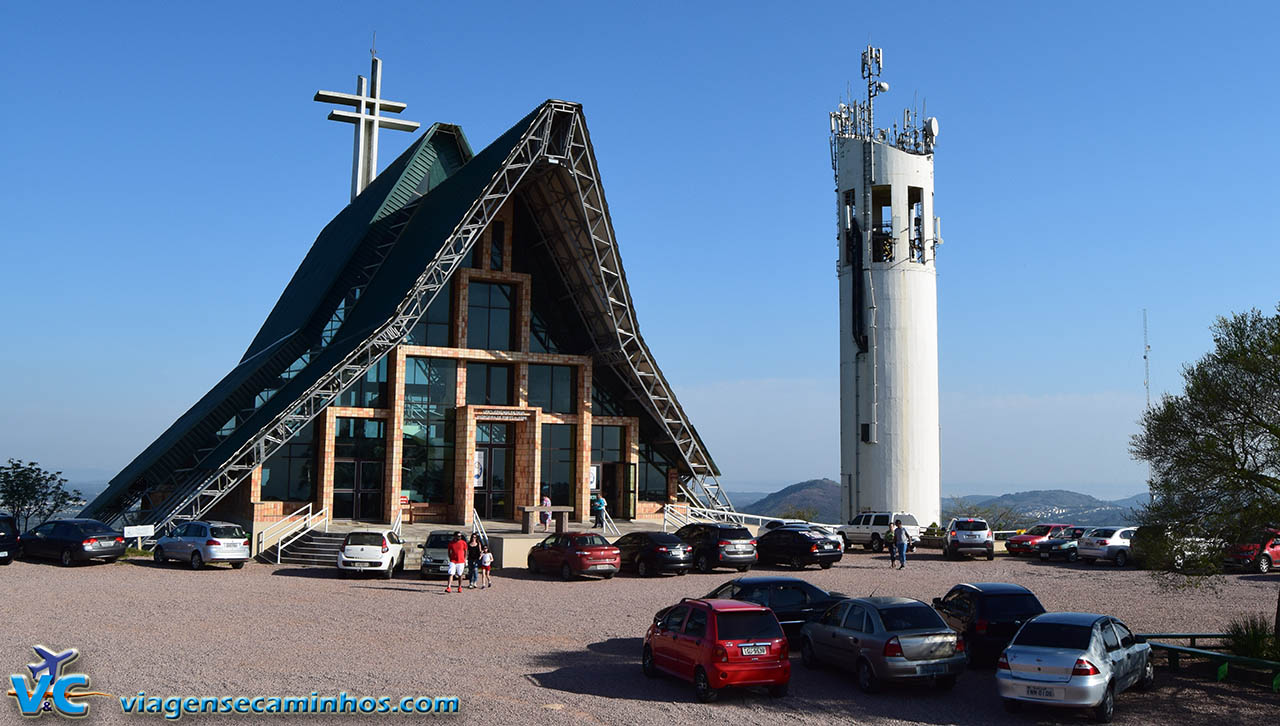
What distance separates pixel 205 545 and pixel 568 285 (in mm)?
17222

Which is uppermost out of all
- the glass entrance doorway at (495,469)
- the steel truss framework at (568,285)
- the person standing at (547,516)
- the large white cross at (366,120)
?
the large white cross at (366,120)

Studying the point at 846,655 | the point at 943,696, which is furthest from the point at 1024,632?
the point at 846,655

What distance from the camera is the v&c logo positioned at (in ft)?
40.4

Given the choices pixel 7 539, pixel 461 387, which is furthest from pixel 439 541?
pixel 7 539

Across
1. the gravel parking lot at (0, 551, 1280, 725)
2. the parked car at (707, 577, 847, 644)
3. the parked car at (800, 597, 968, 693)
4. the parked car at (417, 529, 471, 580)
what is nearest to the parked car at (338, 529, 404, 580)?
the gravel parking lot at (0, 551, 1280, 725)

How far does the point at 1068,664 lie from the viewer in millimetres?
13523

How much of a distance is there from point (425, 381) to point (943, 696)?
90.8 feet

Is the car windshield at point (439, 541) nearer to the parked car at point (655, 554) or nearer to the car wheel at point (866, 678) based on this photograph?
the parked car at point (655, 554)

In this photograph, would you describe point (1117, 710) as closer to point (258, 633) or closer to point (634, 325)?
point (258, 633)

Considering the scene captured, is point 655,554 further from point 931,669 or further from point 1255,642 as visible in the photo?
point 1255,642

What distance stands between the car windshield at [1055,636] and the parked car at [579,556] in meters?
16.4

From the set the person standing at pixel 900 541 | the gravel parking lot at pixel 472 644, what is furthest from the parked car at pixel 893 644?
the person standing at pixel 900 541

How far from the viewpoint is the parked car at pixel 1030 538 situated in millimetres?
40625

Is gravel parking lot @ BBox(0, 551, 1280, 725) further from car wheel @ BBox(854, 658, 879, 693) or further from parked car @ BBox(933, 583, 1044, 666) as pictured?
parked car @ BBox(933, 583, 1044, 666)
